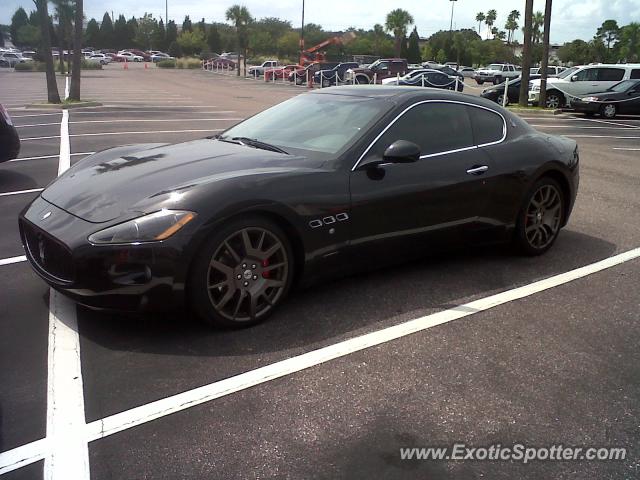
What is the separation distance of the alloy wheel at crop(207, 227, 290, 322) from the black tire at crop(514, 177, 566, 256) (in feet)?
A: 7.61

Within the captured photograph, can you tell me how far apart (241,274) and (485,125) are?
2.51 metres

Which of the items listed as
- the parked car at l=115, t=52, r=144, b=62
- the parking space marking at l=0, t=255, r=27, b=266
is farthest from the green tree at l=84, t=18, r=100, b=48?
the parking space marking at l=0, t=255, r=27, b=266

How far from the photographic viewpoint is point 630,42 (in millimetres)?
86438

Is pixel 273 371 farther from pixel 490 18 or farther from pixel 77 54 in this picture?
pixel 490 18

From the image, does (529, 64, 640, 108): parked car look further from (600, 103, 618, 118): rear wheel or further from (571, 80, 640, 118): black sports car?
(600, 103, 618, 118): rear wheel

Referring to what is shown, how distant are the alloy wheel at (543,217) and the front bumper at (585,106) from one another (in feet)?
54.3

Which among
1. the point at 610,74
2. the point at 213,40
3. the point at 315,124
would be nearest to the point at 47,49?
the point at 315,124

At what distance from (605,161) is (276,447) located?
390 inches

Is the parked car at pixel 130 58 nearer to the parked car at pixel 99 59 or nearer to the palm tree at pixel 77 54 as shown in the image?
the parked car at pixel 99 59

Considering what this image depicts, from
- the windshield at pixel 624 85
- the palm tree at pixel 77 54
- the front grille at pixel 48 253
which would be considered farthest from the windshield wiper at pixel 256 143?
the windshield at pixel 624 85

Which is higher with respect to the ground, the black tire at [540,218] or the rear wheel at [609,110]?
the rear wheel at [609,110]

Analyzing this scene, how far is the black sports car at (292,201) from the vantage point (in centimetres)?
333

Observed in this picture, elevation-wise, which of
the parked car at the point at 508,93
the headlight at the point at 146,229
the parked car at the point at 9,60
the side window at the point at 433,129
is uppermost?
the parked car at the point at 9,60

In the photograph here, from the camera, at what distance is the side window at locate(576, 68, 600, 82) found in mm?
21656
